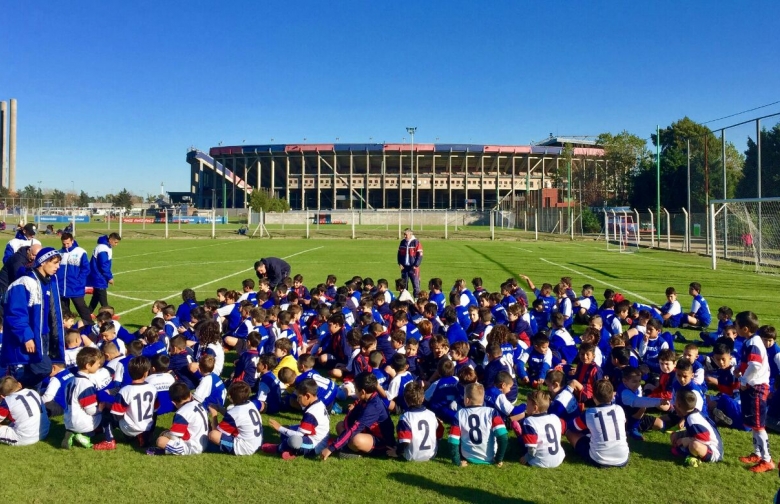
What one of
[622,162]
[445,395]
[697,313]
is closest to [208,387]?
[445,395]

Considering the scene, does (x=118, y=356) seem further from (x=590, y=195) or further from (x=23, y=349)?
(x=590, y=195)

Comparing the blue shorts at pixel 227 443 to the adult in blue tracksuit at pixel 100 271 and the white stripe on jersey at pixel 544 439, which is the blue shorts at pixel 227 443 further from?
the adult in blue tracksuit at pixel 100 271

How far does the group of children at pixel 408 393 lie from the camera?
5258mm

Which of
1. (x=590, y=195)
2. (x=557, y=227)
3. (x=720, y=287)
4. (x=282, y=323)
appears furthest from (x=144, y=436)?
(x=590, y=195)

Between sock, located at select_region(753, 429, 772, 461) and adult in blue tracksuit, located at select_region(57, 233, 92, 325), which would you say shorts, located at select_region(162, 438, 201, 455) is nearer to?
sock, located at select_region(753, 429, 772, 461)

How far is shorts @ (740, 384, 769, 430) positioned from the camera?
5.43m

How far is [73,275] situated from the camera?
1073 centimetres

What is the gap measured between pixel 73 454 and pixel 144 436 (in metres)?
0.60

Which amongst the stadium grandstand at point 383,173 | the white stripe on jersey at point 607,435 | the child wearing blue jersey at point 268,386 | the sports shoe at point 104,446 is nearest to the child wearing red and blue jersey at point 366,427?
the child wearing blue jersey at point 268,386

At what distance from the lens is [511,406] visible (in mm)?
5789

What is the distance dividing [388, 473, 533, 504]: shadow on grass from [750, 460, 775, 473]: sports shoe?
82.6 inches

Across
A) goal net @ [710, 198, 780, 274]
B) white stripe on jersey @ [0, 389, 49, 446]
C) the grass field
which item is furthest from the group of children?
goal net @ [710, 198, 780, 274]

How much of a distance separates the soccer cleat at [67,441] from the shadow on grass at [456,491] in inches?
119

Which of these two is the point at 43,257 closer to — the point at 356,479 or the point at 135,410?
the point at 135,410
